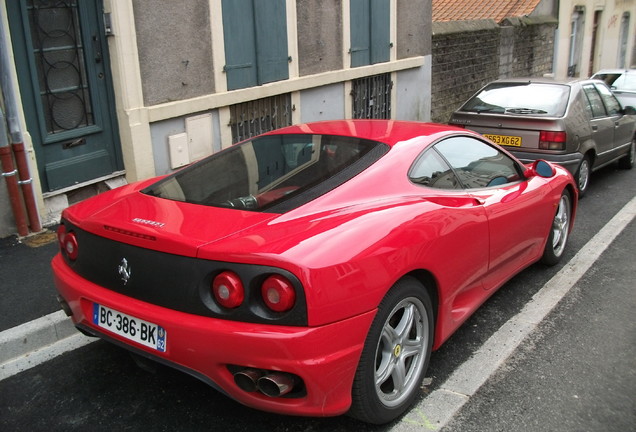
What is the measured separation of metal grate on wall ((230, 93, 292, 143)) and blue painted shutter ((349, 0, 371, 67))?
1.90m

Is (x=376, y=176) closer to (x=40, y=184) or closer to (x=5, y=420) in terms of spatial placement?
(x=5, y=420)

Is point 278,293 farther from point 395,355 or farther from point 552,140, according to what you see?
point 552,140

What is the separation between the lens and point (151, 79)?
695 centimetres

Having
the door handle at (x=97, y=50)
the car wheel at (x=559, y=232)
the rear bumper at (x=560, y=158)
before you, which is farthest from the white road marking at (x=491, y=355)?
the door handle at (x=97, y=50)

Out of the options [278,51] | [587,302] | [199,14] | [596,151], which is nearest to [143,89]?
[199,14]

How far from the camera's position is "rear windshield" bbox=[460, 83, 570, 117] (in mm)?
7598

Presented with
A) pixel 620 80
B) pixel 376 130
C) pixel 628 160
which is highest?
pixel 376 130

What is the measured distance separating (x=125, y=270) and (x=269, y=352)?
0.86m

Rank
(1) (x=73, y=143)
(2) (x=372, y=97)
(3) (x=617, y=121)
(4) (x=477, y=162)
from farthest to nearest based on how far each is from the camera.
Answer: (2) (x=372, y=97) → (3) (x=617, y=121) → (1) (x=73, y=143) → (4) (x=477, y=162)

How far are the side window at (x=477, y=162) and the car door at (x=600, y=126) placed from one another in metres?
4.06

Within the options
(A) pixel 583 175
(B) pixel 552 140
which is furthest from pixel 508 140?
(A) pixel 583 175

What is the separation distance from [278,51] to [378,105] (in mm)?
2989

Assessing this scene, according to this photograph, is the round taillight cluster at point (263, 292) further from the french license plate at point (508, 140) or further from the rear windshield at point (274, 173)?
the french license plate at point (508, 140)

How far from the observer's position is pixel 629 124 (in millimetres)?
9227
